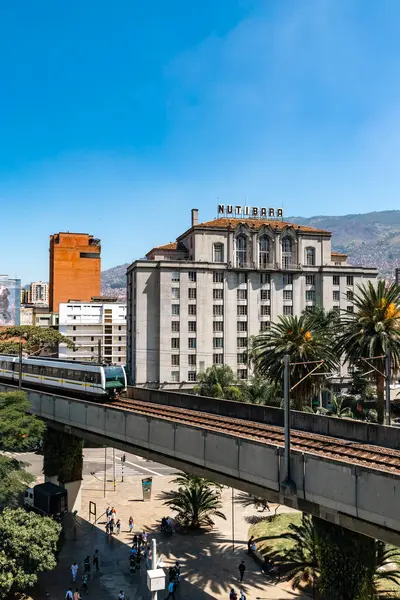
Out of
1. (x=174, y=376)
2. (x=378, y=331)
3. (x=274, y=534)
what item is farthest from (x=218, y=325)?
(x=274, y=534)

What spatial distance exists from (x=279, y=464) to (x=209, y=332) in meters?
66.0

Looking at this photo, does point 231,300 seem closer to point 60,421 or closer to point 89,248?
point 60,421

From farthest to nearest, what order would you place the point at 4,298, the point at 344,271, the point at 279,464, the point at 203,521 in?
the point at 4,298 → the point at 344,271 → the point at 203,521 → the point at 279,464

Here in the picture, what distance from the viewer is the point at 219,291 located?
295ft

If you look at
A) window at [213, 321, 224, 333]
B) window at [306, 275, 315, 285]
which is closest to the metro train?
window at [213, 321, 224, 333]

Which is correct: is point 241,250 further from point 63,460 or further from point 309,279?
point 63,460

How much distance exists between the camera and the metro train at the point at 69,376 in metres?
43.0

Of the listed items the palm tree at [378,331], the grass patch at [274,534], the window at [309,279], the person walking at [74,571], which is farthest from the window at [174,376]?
the person walking at [74,571]

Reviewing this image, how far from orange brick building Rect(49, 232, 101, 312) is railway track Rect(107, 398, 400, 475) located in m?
130

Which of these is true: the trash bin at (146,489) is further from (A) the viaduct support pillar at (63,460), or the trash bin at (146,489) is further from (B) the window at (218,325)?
(B) the window at (218,325)

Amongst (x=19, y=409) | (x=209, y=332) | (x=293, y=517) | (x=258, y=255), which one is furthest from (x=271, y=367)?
(x=258, y=255)

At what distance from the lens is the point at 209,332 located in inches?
3484

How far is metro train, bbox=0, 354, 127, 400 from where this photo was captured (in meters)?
43.0

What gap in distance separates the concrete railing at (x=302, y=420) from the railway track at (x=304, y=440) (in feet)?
2.07
